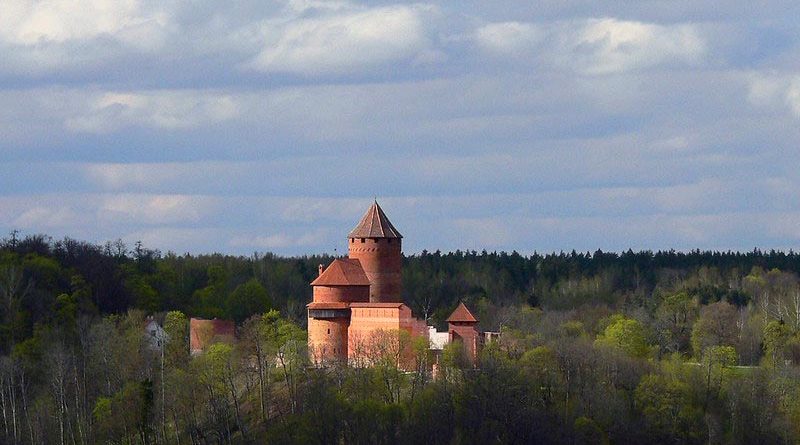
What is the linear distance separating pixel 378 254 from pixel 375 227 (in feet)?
3.47

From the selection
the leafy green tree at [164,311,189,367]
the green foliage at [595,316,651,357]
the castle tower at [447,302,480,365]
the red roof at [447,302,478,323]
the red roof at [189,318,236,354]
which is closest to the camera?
the castle tower at [447,302,480,365]

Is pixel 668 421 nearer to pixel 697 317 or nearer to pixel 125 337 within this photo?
pixel 125 337

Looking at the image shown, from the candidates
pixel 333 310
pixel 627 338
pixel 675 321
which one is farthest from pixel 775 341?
pixel 333 310

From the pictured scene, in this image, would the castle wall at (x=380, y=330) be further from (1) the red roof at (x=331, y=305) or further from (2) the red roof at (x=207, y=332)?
(2) the red roof at (x=207, y=332)

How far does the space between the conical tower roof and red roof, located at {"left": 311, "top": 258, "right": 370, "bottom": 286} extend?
1.43 m

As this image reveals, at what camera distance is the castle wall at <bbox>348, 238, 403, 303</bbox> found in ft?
257

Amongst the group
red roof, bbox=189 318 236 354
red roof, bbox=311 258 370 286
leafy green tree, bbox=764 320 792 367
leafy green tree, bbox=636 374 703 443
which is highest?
red roof, bbox=311 258 370 286

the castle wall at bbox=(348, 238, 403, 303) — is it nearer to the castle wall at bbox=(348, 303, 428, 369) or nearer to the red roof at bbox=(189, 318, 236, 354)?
the castle wall at bbox=(348, 303, 428, 369)

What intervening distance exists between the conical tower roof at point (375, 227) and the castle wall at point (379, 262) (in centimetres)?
16

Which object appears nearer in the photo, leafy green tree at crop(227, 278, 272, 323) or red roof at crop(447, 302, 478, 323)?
red roof at crop(447, 302, 478, 323)

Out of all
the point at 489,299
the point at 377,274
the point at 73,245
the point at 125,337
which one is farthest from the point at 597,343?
the point at 489,299

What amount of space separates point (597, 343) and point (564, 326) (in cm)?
1257

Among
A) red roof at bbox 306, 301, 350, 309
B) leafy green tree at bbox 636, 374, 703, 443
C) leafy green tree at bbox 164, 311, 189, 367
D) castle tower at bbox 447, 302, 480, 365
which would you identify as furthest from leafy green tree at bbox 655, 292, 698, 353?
red roof at bbox 306, 301, 350, 309

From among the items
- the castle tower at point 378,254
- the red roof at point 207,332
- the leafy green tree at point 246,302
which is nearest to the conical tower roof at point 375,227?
the castle tower at point 378,254
